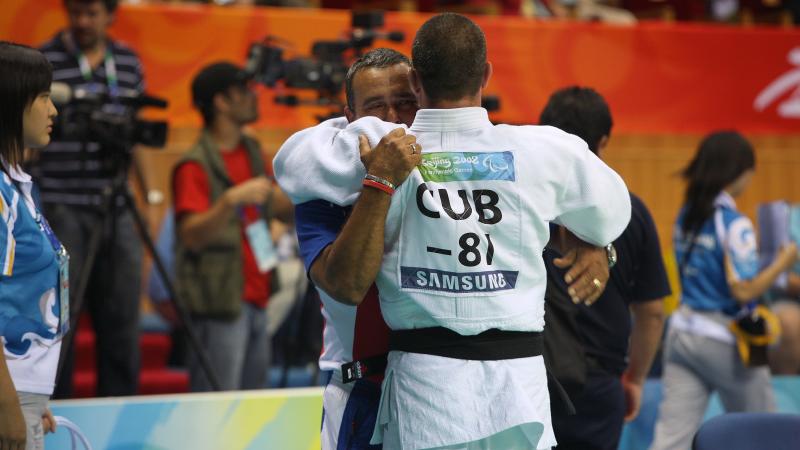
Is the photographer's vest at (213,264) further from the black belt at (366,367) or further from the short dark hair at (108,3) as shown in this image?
the black belt at (366,367)

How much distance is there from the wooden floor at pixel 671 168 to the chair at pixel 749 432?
4.01 metres

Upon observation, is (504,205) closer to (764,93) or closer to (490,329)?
(490,329)

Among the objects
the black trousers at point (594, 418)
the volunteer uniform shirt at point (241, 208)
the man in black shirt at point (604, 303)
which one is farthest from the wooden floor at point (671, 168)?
the black trousers at point (594, 418)

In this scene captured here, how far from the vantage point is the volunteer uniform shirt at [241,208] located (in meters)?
4.48

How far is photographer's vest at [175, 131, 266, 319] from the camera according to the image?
4.45 metres

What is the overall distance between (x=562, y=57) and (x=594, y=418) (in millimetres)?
3949

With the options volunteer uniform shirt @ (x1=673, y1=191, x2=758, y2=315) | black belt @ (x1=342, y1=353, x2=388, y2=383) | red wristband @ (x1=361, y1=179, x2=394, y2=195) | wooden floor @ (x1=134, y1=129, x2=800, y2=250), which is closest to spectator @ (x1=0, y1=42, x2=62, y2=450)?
black belt @ (x1=342, y1=353, x2=388, y2=383)

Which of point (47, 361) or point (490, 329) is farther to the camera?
point (47, 361)

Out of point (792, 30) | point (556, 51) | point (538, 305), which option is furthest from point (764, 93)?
point (538, 305)

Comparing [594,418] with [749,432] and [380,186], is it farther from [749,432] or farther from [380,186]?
[380,186]

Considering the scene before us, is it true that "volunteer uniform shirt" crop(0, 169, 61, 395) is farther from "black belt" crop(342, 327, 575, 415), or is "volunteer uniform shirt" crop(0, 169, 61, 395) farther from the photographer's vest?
the photographer's vest

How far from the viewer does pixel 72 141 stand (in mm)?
4492

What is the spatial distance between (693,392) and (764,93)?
11.1ft

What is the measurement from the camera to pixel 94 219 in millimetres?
4512
